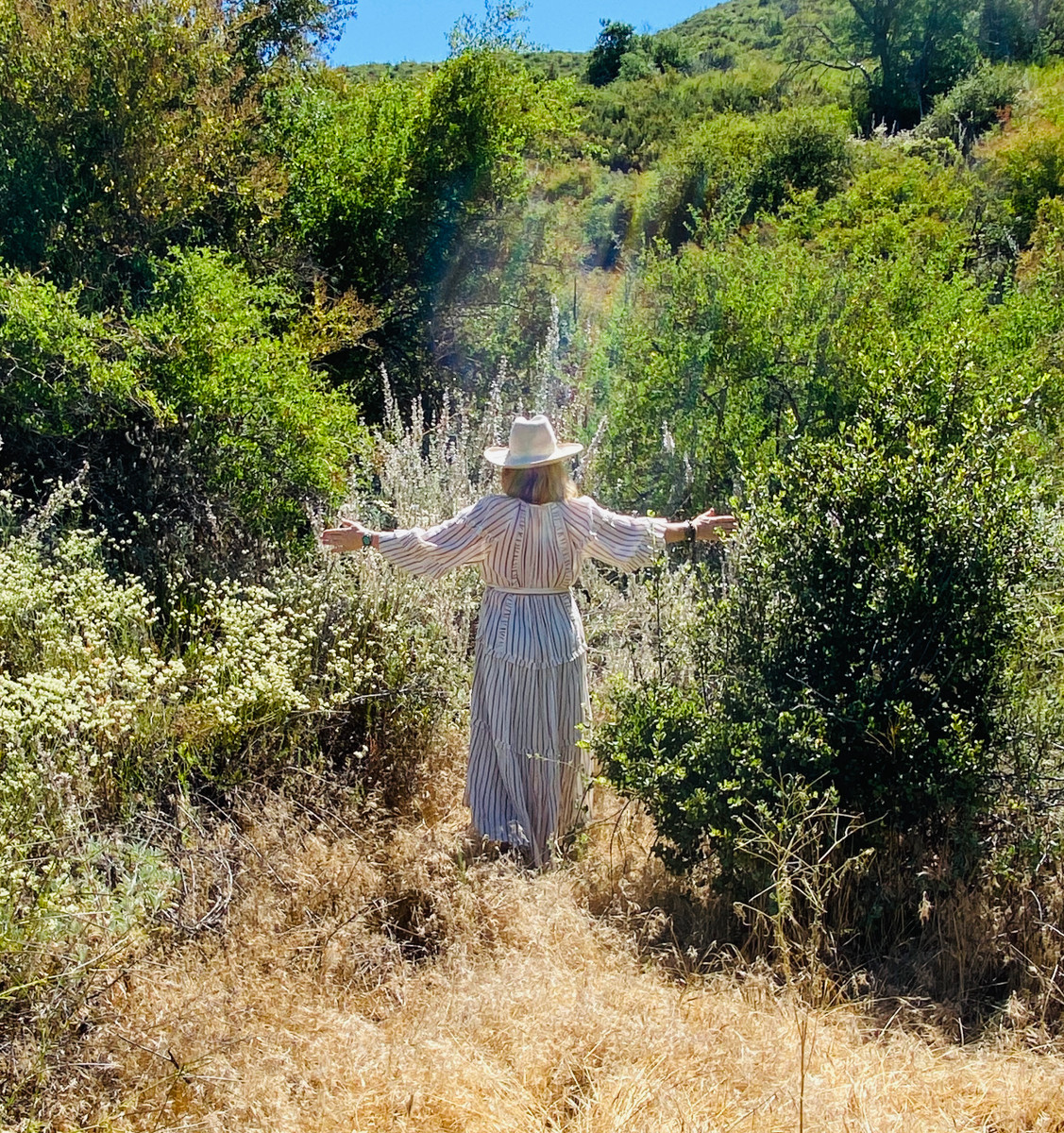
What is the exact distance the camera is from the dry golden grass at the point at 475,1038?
2602 mm

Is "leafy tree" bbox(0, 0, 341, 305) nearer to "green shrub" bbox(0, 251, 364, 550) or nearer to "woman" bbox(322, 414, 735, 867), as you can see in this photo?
"green shrub" bbox(0, 251, 364, 550)

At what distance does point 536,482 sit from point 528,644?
57 cm

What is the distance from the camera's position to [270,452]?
216 inches

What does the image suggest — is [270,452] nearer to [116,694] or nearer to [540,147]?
[116,694]

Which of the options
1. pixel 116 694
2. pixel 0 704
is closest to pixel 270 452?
pixel 116 694

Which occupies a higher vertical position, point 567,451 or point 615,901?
point 567,451

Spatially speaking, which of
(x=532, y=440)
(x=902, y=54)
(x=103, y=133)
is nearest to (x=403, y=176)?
(x=103, y=133)

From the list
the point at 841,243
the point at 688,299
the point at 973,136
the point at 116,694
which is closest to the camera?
the point at 116,694

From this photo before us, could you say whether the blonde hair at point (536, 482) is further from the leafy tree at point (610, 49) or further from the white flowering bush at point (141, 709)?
the leafy tree at point (610, 49)

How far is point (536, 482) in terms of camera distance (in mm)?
3721

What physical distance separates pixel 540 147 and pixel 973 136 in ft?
40.4

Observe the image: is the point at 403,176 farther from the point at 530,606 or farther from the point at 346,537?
the point at 530,606

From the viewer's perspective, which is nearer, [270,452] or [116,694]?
[116,694]

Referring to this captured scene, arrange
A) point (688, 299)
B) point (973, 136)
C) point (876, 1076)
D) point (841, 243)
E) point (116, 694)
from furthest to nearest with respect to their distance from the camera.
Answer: point (973, 136) → point (841, 243) → point (688, 299) → point (116, 694) → point (876, 1076)
